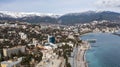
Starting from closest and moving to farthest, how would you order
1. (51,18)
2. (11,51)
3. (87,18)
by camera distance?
(11,51), (51,18), (87,18)

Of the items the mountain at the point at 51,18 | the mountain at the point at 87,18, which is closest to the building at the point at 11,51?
the mountain at the point at 51,18

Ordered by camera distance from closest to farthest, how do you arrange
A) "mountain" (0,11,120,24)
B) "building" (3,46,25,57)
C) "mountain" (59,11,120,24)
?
"building" (3,46,25,57) < "mountain" (0,11,120,24) < "mountain" (59,11,120,24)

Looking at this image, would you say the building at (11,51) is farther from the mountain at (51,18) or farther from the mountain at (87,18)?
the mountain at (87,18)

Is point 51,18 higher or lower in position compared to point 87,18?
higher

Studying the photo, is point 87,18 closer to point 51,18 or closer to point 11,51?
point 51,18

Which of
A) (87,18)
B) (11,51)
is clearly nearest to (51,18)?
(87,18)

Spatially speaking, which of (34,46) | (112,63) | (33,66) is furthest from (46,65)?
(34,46)

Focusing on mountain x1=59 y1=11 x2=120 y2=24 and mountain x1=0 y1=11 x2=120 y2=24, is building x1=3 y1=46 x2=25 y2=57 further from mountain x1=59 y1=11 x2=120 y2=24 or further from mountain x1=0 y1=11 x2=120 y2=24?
mountain x1=59 y1=11 x2=120 y2=24

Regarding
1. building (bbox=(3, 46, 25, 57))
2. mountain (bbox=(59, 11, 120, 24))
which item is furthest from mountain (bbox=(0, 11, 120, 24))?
building (bbox=(3, 46, 25, 57))

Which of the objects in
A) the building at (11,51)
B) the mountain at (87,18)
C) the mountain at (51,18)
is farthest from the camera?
the mountain at (87,18)

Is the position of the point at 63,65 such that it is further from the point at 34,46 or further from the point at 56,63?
the point at 34,46

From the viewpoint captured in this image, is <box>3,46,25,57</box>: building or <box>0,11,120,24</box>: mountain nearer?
<box>3,46,25,57</box>: building
